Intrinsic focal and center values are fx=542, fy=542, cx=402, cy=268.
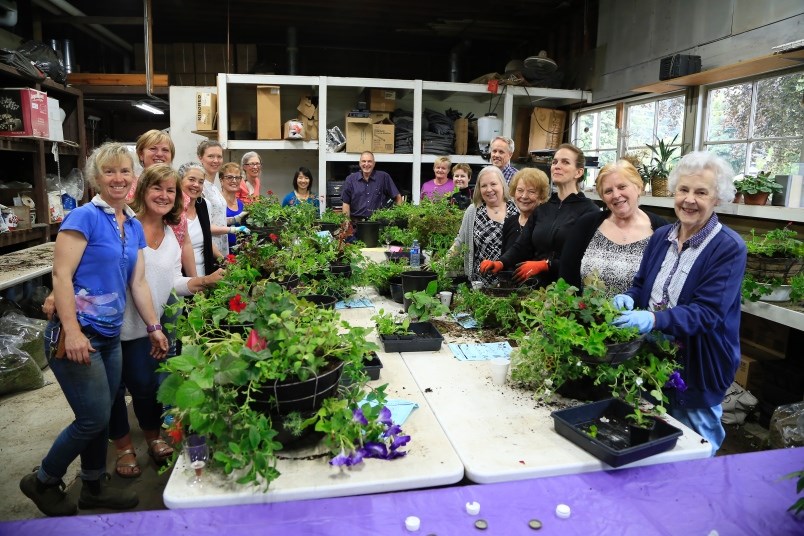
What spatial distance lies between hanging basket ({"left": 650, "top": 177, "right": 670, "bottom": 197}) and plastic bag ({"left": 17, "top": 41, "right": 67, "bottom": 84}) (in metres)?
5.99

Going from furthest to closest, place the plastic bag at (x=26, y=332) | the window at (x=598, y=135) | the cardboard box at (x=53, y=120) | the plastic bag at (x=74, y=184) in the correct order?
the window at (x=598, y=135) → the plastic bag at (x=74, y=184) → the cardboard box at (x=53, y=120) → the plastic bag at (x=26, y=332)

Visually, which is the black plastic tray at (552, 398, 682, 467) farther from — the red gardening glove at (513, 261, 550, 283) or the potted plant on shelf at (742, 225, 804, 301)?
the potted plant on shelf at (742, 225, 804, 301)

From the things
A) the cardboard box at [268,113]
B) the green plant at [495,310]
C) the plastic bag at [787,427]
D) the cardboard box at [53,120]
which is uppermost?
the cardboard box at [268,113]

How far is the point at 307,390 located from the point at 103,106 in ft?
31.5

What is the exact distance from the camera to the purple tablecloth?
1205 mm

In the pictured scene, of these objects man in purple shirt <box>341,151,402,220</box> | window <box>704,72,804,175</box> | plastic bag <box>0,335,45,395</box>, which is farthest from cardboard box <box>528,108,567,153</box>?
plastic bag <box>0,335,45,395</box>

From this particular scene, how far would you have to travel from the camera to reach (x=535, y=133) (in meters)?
7.24

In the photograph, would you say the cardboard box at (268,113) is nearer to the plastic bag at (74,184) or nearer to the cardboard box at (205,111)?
the cardboard box at (205,111)

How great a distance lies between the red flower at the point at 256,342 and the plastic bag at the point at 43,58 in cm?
532

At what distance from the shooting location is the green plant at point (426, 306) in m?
2.29

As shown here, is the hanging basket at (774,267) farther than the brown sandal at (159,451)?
Yes

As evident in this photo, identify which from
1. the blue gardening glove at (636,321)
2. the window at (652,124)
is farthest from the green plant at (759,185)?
the blue gardening glove at (636,321)

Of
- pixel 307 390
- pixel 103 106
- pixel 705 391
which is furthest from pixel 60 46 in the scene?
pixel 705 391

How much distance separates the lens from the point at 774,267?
3084 mm
